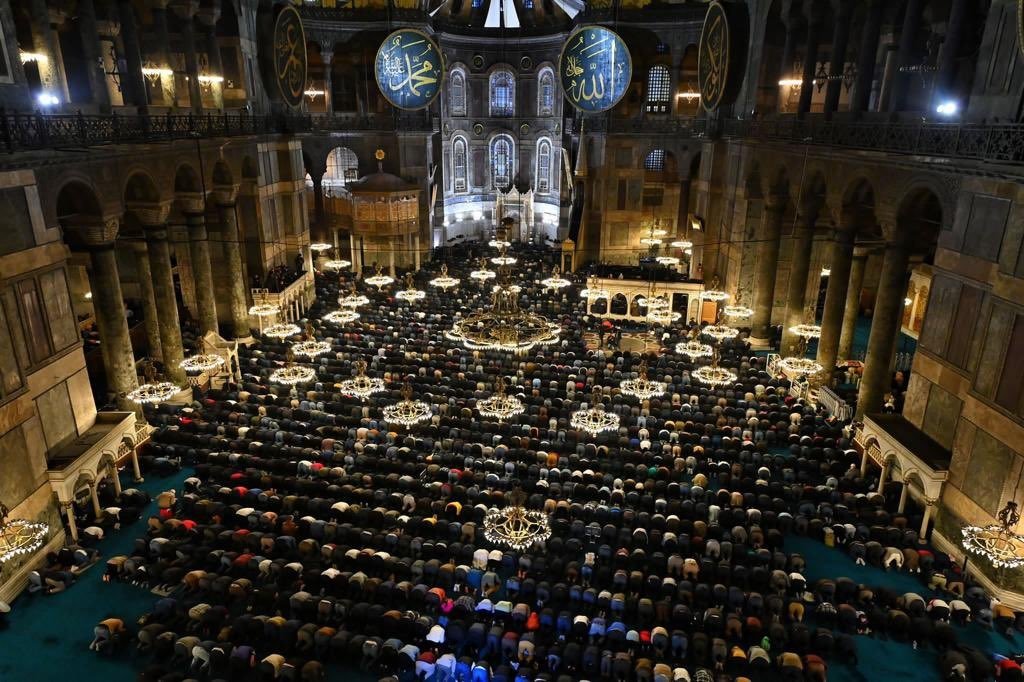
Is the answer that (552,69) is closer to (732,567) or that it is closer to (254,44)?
(254,44)

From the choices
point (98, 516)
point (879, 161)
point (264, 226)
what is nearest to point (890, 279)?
point (879, 161)

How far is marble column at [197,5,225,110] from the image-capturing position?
66.7 feet

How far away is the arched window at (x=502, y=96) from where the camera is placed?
38.9 meters

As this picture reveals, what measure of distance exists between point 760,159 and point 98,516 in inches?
838

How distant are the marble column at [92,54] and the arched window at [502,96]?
25525mm

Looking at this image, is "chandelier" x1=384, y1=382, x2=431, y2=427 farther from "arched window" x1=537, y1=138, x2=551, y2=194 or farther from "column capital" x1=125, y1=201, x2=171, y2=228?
"arched window" x1=537, y1=138, x2=551, y2=194

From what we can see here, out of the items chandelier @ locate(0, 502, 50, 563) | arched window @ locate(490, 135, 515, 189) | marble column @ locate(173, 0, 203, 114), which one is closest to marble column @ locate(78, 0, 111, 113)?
marble column @ locate(173, 0, 203, 114)

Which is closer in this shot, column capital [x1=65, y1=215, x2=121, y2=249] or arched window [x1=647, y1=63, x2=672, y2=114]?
column capital [x1=65, y1=215, x2=121, y2=249]

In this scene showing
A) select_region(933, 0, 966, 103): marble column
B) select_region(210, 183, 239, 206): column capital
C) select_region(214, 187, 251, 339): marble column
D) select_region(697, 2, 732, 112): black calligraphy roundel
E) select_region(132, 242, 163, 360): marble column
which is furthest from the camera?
select_region(214, 187, 251, 339): marble column

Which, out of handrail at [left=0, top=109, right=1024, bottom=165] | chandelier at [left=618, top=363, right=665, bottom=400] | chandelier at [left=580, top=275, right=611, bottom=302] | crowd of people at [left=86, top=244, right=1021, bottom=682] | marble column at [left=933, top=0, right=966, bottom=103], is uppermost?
marble column at [left=933, top=0, right=966, bottom=103]

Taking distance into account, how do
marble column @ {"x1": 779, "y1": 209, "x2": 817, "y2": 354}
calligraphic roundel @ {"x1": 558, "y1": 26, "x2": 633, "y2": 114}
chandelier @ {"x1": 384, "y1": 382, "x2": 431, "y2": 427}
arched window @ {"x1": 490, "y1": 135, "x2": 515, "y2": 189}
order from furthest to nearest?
1. arched window @ {"x1": 490, "y1": 135, "x2": 515, "y2": 189}
2. marble column @ {"x1": 779, "y1": 209, "x2": 817, "y2": 354}
3. calligraphic roundel @ {"x1": 558, "y1": 26, "x2": 633, "y2": 114}
4. chandelier @ {"x1": 384, "y1": 382, "x2": 431, "y2": 427}

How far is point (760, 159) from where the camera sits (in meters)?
21.8

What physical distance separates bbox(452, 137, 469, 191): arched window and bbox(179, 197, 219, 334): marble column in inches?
823

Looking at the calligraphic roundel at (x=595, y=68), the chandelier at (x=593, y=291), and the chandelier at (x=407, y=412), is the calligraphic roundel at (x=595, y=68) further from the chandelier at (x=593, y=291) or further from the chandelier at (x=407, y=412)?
the chandelier at (x=407, y=412)
